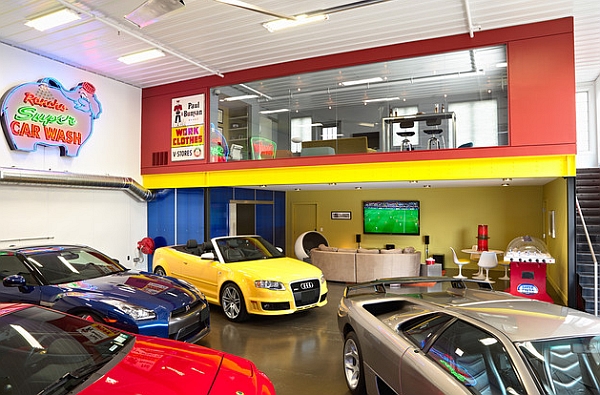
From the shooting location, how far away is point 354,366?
11.4 ft

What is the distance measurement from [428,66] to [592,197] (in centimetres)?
438

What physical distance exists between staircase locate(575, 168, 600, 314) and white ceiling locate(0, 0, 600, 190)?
8.95 ft

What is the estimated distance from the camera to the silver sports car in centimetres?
188

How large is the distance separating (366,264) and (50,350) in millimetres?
7480

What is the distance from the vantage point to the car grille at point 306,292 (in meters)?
5.77

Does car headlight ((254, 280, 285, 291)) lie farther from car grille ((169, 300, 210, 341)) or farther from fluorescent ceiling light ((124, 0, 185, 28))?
fluorescent ceiling light ((124, 0, 185, 28))

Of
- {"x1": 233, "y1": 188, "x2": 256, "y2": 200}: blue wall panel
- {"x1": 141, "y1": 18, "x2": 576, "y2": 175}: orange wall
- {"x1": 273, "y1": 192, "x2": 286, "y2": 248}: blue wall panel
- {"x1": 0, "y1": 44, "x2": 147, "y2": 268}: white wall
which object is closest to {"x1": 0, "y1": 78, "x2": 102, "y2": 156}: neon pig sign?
{"x1": 0, "y1": 44, "x2": 147, "y2": 268}: white wall

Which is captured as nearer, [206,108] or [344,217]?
[206,108]

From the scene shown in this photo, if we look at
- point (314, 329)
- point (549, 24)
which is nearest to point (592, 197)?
point (549, 24)

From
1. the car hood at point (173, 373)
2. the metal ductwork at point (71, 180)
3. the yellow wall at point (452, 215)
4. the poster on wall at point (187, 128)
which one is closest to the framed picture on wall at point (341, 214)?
the yellow wall at point (452, 215)

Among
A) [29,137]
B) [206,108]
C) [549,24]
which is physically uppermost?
[549,24]

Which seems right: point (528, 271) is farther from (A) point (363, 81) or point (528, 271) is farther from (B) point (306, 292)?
(A) point (363, 81)

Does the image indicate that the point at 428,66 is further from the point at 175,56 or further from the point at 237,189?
the point at 237,189

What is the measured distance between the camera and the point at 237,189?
1093cm
